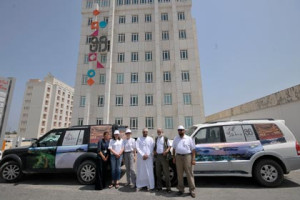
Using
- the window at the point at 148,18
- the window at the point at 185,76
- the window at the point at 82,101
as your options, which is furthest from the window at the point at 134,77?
the window at the point at 148,18

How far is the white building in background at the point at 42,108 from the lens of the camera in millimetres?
64188

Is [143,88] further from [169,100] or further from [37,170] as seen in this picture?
[37,170]

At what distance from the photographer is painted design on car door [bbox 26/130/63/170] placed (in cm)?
582

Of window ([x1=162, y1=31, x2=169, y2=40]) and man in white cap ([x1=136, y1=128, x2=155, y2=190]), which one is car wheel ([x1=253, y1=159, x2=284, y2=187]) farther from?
window ([x1=162, y1=31, x2=169, y2=40])

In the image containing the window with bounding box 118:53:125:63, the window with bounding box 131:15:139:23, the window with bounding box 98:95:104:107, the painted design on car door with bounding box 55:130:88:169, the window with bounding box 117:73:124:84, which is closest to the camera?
the painted design on car door with bounding box 55:130:88:169

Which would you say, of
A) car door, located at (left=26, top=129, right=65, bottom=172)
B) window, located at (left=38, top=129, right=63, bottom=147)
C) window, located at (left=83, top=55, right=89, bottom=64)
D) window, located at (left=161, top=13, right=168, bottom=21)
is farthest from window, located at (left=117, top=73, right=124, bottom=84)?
car door, located at (left=26, top=129, right=65, bottom=172)

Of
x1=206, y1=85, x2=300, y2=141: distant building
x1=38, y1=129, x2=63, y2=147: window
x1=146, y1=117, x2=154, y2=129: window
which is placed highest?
x1=206, y1=85, x2=300, y2=141: distant building

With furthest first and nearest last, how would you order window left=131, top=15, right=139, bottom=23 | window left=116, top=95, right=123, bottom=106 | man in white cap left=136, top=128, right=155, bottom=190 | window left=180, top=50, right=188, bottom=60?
window left=131, top=15, right=139, bottom=23, window left=180, top=50, right=188, bottom=60, window left=116, top=95, right=123, bottom=106, man in white cap left=136, top=128, right=155, bottom=190

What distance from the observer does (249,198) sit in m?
4.07

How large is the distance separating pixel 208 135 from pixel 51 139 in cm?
653

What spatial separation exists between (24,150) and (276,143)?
982 cm

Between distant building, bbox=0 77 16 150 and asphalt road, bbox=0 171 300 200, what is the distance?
5976mm

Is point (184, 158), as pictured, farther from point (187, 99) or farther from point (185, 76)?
point (185, 76)

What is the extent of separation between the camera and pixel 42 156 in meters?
5.88
